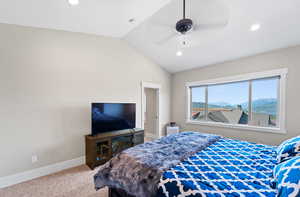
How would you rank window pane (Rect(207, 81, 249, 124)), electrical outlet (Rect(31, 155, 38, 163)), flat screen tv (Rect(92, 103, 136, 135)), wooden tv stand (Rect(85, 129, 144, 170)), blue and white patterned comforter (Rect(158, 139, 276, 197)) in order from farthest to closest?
window pane (Rect(207, 81, 249, 124)), flat screen tv (Rect(92, 103, 136, 135)), wooden tv stand (Rect(85, 129, 144, 170)), electrical outlet (Rect(31, 155, 38, 163)), blue and white patterned comforter (Rect(158, 139, 276, 197))

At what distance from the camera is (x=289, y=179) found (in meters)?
0.91

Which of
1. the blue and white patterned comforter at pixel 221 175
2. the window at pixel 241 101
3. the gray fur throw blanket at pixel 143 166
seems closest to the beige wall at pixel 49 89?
the gray fur throw blanket at pixel 143 166

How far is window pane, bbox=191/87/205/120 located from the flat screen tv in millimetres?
2220

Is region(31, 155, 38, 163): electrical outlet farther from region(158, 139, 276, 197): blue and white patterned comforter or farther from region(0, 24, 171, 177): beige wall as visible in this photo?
region(158, 139, 276, 197): blue and white patterned comforter

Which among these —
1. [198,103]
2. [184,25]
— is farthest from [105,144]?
[198,103]

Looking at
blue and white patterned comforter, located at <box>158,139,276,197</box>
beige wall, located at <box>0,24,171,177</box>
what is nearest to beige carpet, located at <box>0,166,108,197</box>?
beige wall, located at <box>0,24,171,177</box>

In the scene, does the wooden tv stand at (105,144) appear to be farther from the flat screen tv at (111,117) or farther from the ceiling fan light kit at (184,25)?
the ceiling fan light kit at (184,25)

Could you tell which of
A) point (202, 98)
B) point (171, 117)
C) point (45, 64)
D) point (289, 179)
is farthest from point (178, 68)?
point (289, 179)

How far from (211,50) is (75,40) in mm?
3198

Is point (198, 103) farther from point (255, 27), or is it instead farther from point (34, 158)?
point (34, 158)

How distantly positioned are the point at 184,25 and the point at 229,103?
287 centimetres

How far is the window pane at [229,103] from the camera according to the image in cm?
353

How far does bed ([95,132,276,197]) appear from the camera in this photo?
3.40 feet

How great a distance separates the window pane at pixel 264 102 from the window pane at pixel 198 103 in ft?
4.31
